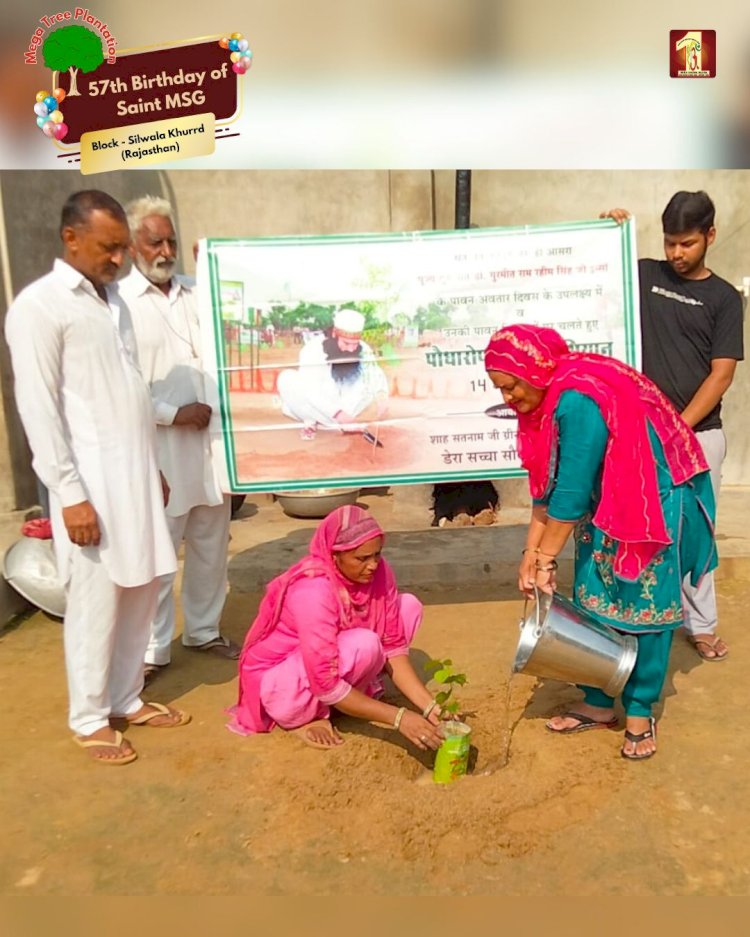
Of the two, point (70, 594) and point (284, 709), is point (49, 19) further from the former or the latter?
point (284, 709)

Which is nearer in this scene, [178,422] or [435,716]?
[435,716]

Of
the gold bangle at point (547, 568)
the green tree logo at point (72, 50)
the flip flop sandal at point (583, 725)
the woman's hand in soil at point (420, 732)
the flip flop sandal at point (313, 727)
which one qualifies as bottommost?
the flip flop sandal at point (583, 725)

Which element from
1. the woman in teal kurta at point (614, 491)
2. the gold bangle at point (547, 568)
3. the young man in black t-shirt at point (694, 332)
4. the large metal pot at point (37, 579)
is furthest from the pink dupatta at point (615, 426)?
the large metal pot at point (37, 579)

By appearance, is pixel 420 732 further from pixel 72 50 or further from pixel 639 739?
pixel 72 50

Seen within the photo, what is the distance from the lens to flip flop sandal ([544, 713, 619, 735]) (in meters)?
3.27

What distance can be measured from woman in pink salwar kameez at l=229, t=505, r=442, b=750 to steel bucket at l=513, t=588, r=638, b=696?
412 millimetres

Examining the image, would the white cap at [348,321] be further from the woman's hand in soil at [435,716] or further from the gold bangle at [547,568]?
the woman's hand in soil at [435,716]

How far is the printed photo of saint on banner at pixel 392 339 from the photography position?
3.96m

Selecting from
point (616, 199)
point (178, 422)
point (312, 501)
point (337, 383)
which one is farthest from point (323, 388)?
point (616, 199)

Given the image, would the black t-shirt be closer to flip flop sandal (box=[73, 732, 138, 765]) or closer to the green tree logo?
the green tree logo

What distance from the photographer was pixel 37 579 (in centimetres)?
459

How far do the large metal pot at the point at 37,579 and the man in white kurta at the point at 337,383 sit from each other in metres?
1.64

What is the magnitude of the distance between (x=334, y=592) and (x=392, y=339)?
4.89ft

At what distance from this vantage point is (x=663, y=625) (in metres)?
2.95
